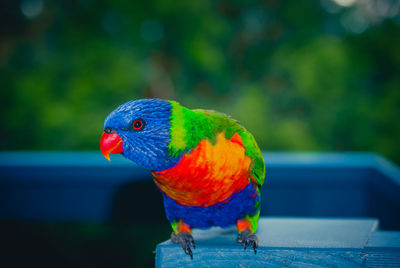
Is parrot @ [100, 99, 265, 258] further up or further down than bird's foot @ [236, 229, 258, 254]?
further up

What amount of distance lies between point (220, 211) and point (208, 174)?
198 mm

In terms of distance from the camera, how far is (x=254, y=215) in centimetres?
101

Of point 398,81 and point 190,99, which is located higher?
point 398,81

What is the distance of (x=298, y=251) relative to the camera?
81 cm

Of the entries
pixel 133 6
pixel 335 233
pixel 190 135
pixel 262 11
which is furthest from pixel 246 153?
pixel 262 11

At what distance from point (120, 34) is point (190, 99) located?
1609 mm

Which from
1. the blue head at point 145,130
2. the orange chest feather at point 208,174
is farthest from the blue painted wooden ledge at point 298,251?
the blue head at point 145,130

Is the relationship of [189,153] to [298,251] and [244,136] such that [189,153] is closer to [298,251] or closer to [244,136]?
[244,136]

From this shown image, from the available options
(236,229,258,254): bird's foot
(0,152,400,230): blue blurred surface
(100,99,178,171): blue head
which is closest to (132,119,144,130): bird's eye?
(100,99,178,171): blue head

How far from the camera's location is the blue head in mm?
793

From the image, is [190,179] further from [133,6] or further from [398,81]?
[398,81]

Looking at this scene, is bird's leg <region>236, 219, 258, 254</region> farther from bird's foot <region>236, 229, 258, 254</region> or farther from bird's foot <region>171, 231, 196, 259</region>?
bird's foot <region>171, 231, 196, 259</region>

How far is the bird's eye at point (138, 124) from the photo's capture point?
2.61ft

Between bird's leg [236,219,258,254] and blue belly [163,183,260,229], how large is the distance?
0.9 inches
